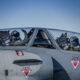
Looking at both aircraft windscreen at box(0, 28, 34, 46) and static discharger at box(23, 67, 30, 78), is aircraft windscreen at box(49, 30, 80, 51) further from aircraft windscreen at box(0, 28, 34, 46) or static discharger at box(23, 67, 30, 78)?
static discharger at box(23, 67, 30, 78)

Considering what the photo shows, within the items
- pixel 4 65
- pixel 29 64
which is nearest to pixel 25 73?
pixel 29 64

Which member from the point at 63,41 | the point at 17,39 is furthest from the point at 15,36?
the point at 63,41

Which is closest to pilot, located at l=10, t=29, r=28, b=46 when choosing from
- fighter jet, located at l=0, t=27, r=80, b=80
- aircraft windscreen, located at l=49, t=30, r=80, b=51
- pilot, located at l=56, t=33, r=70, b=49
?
fighter jet, located at l=0, t=27, r=80, b=80

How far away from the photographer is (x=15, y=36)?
5.80m

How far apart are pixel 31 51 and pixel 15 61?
1.82 feet

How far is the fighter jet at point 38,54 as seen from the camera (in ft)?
16.3

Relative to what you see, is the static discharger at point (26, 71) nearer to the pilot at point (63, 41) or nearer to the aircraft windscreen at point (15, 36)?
the aircraft windscreen at point (15, 36)

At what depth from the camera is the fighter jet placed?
496 centimetres

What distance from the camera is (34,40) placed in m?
5.57

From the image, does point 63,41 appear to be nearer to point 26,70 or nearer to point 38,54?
point 38,54

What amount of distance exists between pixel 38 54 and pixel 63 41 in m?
1.27

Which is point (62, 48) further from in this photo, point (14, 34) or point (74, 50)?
point (14, 34)

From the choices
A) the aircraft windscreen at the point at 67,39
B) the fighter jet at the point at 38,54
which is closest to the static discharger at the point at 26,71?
the fighter jet at the point at 38,54

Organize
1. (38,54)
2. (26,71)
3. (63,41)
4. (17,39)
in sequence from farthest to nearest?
(63,41) < (17,39) < (38,54) < (26,71)
